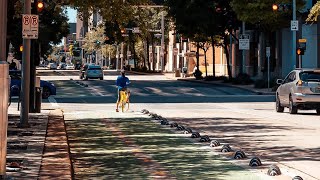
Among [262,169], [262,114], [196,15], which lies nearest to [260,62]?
[196,15]

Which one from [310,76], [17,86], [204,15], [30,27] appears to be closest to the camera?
[30,27]

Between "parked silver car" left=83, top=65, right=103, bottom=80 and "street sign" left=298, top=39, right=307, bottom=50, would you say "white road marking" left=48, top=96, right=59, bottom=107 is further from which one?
"parked silver car" left=83, top=65, right=103, bottom=80

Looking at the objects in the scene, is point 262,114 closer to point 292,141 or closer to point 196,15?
point 292,141

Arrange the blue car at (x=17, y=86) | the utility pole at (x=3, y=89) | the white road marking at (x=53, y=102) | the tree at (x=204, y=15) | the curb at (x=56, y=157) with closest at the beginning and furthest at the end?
the utility pole at (x=3, y=89), the curb at (x=56, y=157), the white road marking at (x=53, y=102), the blue car at (x=17, y=86), the tree at (x=204, y=15)

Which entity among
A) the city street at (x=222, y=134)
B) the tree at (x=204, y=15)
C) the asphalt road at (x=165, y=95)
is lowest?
the asphalt road at (x=165, y=95)

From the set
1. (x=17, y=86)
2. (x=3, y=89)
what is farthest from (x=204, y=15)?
(x=3, y=89)

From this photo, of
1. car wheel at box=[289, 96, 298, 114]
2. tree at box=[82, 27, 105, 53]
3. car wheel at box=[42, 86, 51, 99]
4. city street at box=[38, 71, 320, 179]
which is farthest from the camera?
tree at box=[82, 27, 105, 53]

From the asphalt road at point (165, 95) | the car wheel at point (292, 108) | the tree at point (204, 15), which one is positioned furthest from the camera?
the tree at point (204, 15)

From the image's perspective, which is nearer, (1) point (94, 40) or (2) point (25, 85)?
(2) point (25, 85)

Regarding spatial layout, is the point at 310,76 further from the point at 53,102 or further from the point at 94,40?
the point at 94,40

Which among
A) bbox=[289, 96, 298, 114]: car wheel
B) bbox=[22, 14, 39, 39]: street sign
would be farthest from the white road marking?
bbox=[22, 14, 39, 39]: street sign

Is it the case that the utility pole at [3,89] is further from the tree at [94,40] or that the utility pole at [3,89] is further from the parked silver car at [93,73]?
the tree at [94,40]

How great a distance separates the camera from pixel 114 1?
2375 cm

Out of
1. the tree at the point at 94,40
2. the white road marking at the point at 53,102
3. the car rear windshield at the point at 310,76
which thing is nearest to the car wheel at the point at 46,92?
the white road marking at the point at 53,102
